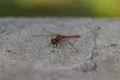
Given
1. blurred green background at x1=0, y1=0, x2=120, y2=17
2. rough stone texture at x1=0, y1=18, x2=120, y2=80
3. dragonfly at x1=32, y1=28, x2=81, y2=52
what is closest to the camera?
rough stone texture at x1=0, y1=18, x2=120, y2=80

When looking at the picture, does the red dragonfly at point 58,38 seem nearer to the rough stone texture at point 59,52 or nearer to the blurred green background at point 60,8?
the rough stone texture at point 59,52

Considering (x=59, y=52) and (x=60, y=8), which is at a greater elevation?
(x=60, y=8)

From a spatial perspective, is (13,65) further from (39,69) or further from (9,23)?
(9,23)

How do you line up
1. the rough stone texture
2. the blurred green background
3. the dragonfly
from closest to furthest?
the rough stone texture → the dragonfly → the blurred green background

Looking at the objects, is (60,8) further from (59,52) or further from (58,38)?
(59,52)

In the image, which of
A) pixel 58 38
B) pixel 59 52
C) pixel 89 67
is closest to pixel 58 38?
pixel 58 38

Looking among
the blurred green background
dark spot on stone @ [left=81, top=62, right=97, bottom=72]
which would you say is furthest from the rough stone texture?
the blurred green background

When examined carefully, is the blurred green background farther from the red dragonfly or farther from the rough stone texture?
the red dragonfly
